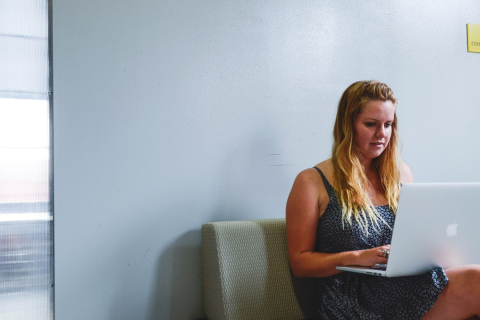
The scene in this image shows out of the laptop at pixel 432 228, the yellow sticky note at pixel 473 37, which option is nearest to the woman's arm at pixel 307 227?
the laptop at pixel 432 228

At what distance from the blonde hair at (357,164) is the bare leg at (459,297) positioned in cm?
28

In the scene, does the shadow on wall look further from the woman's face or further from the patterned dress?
the woman's face

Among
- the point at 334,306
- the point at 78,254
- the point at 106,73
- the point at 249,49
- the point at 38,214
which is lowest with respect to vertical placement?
the point at 334,306

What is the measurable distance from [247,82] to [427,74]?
32.1 inches

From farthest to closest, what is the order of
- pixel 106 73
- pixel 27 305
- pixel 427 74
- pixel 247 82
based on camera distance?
pixel 427 74, pixel 247 82, pixel 106 73, pixel 27 305

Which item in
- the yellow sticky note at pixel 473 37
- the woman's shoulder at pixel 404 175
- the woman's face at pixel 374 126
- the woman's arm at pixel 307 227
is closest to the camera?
the woman's arm at pixel 307 227

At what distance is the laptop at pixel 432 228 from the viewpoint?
3.84ft

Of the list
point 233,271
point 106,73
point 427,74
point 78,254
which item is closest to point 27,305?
point 78,254

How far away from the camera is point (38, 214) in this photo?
1416mm

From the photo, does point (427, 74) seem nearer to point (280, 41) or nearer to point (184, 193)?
point (280, 41)

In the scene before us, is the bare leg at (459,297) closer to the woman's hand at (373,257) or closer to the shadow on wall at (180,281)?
the woman's hand at (373,257)

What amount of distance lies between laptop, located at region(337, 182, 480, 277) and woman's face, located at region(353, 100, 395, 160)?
14.9 inches

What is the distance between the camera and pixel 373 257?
1.29m

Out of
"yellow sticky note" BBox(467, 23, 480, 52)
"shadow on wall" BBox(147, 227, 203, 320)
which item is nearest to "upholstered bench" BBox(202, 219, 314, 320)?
"shadow on wall" BBox(147, 227, 203, 320)
